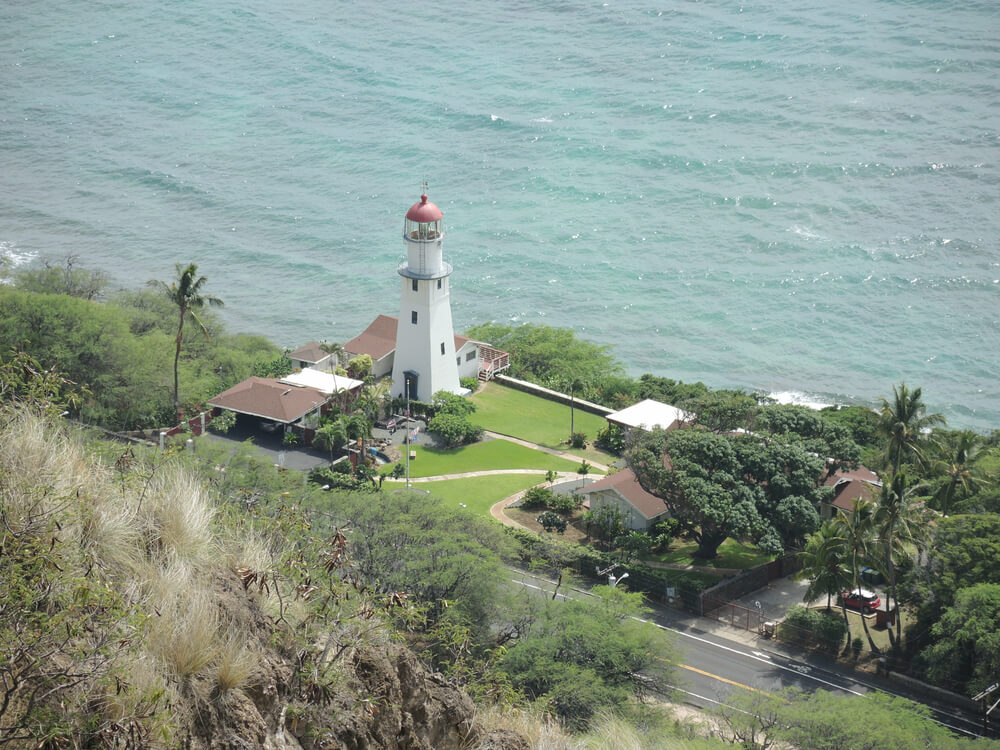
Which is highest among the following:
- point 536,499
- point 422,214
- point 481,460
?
point 422,214

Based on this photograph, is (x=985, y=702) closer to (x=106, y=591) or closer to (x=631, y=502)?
(x=631, y=502)

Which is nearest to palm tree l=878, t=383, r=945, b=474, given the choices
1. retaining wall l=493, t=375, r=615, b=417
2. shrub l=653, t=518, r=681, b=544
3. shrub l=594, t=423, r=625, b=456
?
shrub l=653, t=518, r=681, b=544

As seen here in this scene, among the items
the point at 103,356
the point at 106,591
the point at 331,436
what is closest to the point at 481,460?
Answer: the point at 331,436

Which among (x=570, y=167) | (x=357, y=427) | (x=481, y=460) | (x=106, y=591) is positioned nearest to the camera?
(x=106, y=591)

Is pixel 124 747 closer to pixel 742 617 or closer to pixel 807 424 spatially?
pixel 742 617

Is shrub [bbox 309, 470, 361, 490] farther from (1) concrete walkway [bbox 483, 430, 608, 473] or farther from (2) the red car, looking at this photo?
(2) the red car

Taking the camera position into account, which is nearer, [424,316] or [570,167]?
[424,316]

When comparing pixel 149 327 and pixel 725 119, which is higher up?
pixel 725 119

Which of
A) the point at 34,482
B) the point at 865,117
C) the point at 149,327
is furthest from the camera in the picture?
the point at 865,117

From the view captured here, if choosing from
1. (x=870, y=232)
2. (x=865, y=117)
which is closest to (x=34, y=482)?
(x=870, y=232)
